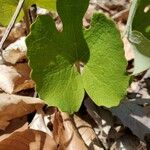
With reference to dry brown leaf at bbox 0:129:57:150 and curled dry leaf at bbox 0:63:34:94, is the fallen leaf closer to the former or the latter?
dry brown leaf at bbox 0:129:57:150

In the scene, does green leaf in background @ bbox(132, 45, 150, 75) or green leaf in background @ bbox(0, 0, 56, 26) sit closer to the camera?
green leaf in background @ bbox(132, 45, 150, 75)

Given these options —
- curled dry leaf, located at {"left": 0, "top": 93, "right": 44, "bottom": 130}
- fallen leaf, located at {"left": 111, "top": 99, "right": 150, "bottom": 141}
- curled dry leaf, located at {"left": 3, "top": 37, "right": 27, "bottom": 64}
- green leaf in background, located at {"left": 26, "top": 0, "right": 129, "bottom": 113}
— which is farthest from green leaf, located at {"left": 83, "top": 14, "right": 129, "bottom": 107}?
curled dry leaf, located at {"left": 3, "top": 37, "right": 27, "bottom": 64}

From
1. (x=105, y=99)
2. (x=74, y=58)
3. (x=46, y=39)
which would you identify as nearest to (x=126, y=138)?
(x=105, y=99)

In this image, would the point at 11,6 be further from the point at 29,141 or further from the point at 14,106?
the point at 29,141

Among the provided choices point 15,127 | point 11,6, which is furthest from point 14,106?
point 11,6

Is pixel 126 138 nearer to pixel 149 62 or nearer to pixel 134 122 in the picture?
pixel 134 122

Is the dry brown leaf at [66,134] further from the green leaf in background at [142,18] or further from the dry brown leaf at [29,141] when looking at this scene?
the green leaf in background at [142,18]
